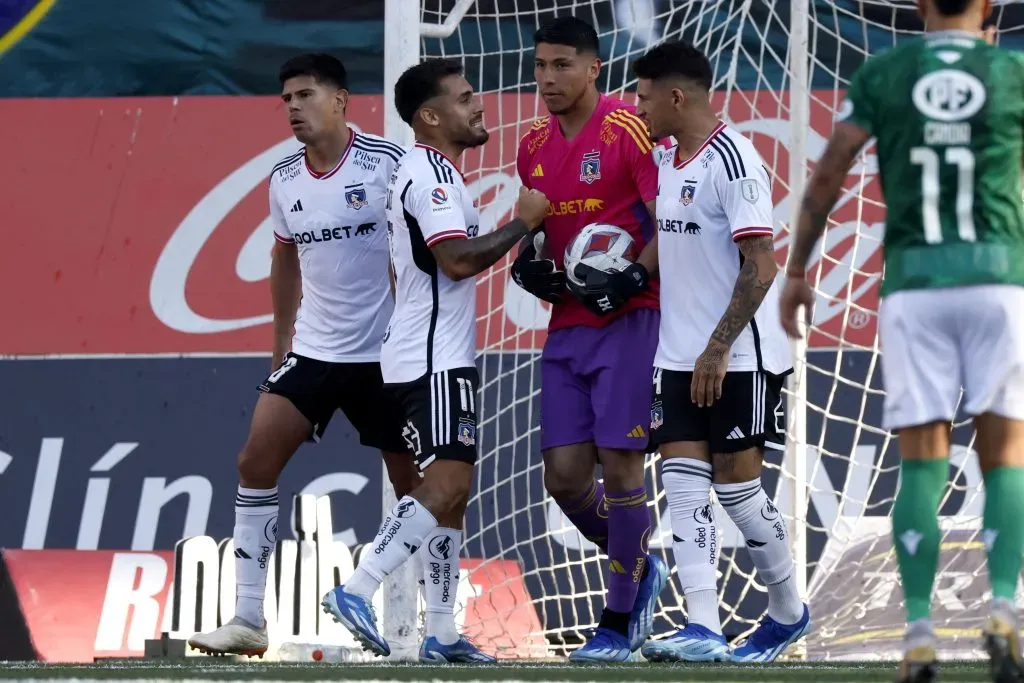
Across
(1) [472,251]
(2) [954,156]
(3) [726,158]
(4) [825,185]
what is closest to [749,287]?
(3) [726,158]

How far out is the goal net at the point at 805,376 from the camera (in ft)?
24.1

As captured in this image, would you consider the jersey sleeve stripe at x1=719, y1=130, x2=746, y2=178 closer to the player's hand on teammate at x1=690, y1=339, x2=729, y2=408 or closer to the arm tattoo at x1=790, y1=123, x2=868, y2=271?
the player's hand on teammate at x1=690, y1=339, x2=729, y2=408

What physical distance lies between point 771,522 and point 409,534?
1.08 m

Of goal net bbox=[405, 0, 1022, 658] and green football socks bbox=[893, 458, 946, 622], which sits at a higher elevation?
goal net bbox=[405, 0, 1022, 658]

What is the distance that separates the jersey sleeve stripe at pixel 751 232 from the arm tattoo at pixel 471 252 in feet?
2.22

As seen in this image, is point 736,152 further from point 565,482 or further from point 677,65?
point 565,482

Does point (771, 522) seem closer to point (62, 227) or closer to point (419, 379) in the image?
point (419, 379)

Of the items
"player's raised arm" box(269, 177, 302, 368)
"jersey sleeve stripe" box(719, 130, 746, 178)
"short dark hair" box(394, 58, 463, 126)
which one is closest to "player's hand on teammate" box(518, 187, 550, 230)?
"short dark hair" box(394, 58, 463, 126)

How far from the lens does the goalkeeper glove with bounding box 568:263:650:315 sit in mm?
5227

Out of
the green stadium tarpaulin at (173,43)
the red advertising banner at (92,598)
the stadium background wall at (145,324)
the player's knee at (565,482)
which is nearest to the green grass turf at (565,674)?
the player's knee at (565,482)

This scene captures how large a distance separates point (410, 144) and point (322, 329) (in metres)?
0.80

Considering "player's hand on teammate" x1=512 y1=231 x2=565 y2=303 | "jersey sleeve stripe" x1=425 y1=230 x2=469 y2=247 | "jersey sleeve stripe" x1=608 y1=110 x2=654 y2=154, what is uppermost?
"jersey sleeve stripe" x1=608 y1=110 x2=654 y2=154

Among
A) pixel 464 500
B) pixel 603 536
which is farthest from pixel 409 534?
pixel 603 536

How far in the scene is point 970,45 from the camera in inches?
140
